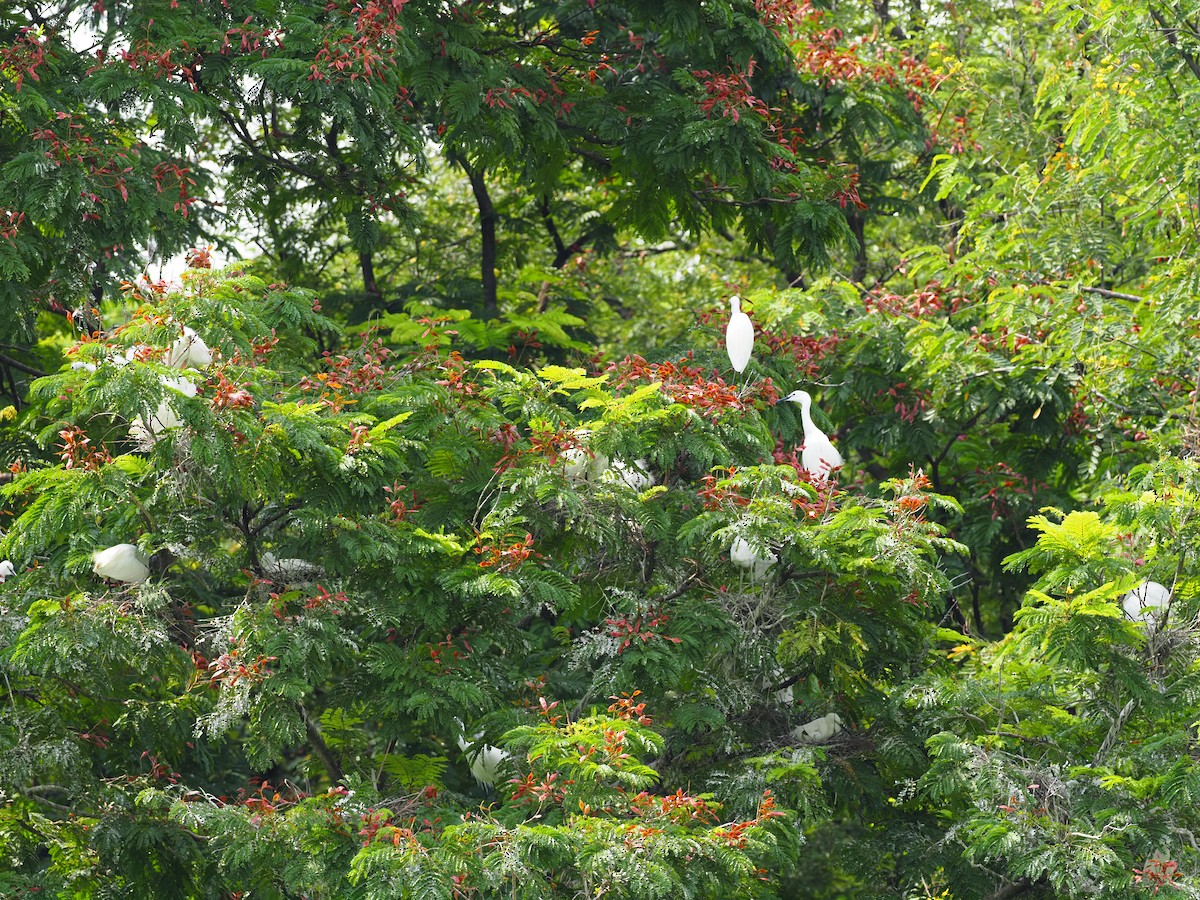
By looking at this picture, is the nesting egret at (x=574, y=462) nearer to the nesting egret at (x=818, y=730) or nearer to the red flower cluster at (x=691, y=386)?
the red flower cluster at (x=691, y=386)

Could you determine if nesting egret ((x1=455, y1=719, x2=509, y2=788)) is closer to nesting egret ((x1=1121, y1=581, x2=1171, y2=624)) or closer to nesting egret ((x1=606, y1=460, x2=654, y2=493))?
nesting egret ((x1=606, y1=460, x2=654, y2=493))

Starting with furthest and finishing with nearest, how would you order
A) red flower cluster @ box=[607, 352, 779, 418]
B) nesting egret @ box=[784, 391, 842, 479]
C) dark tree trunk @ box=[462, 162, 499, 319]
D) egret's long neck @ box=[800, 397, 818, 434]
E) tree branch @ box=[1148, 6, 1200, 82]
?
1. dark tree trunk @ box=[462, 162, 499, 319]
2. tree branch @ box=[1148, 6, 1200, 82]
3. egret's long neck @ box=[800, 397, 818, 434]
4. nesting egret @ box=[784, 391, 842, 479]
5. red flower cluster @ box=[607, 352, 779, 418]

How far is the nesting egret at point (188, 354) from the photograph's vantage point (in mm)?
5184

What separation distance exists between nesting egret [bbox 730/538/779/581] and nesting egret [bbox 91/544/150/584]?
2058 millimetres

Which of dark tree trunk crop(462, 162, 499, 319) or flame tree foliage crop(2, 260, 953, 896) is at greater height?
dark tree trunk crop(462, 162, 499, 319)

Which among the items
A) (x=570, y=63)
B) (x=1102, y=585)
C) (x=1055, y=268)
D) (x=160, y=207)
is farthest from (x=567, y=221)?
(x=1102, y=585)

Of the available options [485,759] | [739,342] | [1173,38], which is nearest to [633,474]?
[739,342]

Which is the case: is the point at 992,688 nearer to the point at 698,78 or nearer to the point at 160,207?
the point at 698,78

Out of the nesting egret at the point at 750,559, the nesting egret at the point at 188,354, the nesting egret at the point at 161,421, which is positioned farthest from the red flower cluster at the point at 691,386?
the nesting egret at the point at 161,421

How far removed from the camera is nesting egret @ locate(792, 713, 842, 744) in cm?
591

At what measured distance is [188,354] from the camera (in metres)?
5.20

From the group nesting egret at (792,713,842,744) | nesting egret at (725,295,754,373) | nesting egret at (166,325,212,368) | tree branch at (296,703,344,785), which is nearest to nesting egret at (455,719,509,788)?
tree branch at (296,703,344,785)

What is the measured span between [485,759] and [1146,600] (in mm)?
2442

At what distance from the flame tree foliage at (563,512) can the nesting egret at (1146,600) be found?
124 mm
